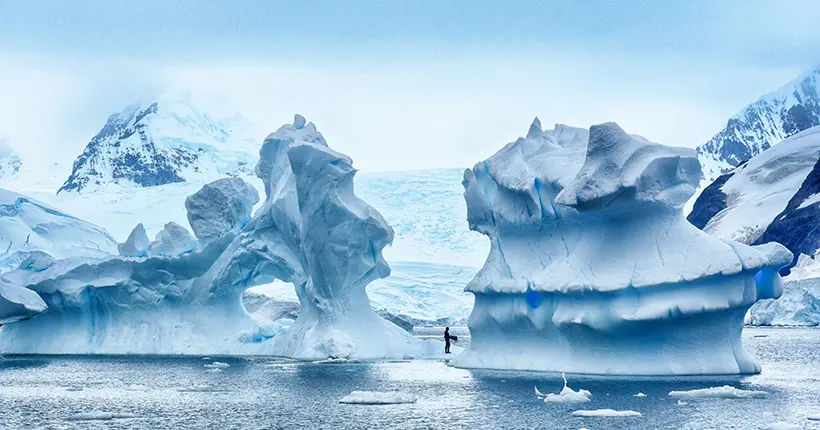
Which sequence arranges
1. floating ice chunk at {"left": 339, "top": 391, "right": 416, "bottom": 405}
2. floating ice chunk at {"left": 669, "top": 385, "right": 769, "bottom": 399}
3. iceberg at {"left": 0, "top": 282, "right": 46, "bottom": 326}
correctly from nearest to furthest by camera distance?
floating ice chunk at {"left": 669, "top": 385, "right": 769, "bottom": 399} < floating ice chunk at {"left": 339, "top": 391, "right": 416, "bottom": 405} < iceberg at {"left": 0, "top": 282, "right": 46, "bottom": 326}

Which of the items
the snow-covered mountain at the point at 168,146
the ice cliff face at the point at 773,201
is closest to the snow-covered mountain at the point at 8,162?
the snow-covered mountain at the point at 168,146

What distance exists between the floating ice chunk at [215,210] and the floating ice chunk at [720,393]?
739 inches

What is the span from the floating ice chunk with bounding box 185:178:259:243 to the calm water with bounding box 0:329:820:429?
656 centimetres

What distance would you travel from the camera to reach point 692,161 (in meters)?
22.3

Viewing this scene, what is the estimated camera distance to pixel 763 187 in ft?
323

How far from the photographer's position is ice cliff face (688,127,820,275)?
77.6 metres

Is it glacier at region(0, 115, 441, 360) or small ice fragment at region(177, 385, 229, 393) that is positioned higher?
glacier at region(0, 115, 441, 360)

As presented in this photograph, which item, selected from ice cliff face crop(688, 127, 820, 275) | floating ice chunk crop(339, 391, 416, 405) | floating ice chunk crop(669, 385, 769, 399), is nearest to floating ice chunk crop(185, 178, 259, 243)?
floating ice chunk crop(339, 391, 416, 405)

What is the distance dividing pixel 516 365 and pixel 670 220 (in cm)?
491

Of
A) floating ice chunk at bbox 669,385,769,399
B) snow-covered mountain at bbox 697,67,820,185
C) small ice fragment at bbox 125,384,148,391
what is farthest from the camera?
snow-covered mountain at bbox 697,67,820,185

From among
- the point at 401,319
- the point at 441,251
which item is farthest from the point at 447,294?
the point at 401,319

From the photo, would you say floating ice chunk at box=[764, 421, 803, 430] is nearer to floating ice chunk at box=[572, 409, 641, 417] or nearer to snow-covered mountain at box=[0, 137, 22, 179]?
floating ice chunk at box=[572, 409, 641, 417]

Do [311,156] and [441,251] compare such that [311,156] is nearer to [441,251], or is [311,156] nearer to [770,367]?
[770,367]

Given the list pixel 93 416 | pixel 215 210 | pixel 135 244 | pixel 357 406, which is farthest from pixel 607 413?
pixel 135 244
